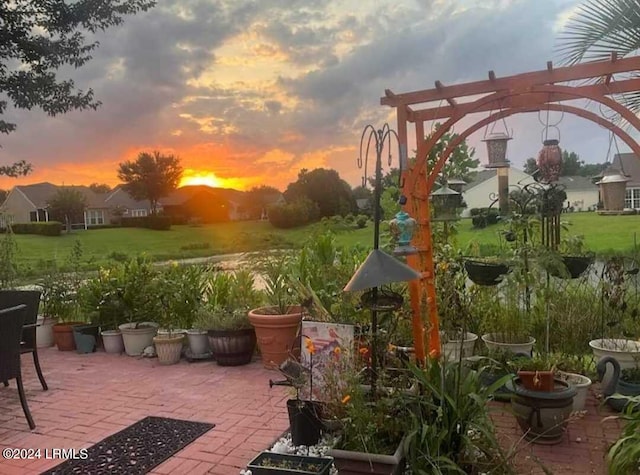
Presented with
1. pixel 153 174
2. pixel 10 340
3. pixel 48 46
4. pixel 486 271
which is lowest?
pixel 10 340

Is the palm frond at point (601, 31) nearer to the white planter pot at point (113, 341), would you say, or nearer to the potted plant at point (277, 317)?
the potted plant at point (277, 317)

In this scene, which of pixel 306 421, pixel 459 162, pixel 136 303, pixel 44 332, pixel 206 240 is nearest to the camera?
pixel 306 421

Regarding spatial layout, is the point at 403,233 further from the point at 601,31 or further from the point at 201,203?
the point at 201,203

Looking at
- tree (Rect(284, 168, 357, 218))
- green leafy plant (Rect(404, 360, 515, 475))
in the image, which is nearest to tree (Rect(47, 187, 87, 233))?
tree (Rect(284, 168, 357, 218))

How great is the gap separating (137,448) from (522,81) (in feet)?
9.97

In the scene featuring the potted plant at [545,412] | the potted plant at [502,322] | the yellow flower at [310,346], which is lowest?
the potted plant at [545,412]

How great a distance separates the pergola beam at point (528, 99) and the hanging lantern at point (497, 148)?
0.23m

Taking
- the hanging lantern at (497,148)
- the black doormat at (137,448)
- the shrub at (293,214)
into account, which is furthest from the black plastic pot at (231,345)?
the hanging lantern at (497,148)

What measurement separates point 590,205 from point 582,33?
5.27ft

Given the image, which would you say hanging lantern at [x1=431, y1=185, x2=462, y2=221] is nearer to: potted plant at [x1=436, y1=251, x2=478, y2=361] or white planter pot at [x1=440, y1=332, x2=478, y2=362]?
potted plant at [x1=436, y1=251, x2=478, y2=361]

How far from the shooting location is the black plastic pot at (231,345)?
4.47 meters

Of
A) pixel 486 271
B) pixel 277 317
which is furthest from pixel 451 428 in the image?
pixel 277 317

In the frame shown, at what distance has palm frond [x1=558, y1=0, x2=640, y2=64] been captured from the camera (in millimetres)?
4301

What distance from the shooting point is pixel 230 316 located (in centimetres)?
464
